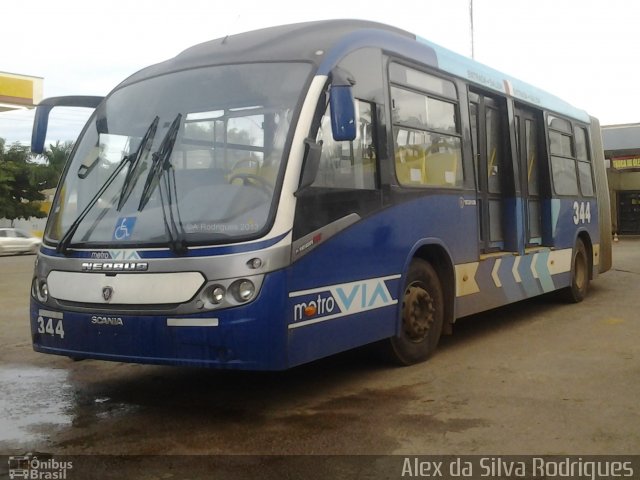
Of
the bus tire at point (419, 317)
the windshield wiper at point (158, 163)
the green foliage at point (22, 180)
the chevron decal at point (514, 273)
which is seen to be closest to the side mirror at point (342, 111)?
the windshield wiper at point (158, 163)

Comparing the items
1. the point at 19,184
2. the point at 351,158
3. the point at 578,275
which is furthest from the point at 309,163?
the point at 19,184

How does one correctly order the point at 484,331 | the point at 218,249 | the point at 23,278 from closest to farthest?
the point at 218,249, the point at 484,331, the point at 23,278

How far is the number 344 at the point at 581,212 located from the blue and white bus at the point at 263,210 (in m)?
4.21

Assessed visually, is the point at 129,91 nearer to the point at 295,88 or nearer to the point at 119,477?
the point at 295,88

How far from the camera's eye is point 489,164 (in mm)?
8922

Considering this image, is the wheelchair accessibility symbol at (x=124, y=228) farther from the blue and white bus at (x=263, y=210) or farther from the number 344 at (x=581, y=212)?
the number 344 at (x=581, y=212)

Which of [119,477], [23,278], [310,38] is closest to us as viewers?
[119,477]

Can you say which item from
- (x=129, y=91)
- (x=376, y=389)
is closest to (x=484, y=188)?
(x=376, y=389)

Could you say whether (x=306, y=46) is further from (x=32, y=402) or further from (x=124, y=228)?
(x=32, y=402)

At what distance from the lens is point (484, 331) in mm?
9086

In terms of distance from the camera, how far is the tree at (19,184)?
45.9 m

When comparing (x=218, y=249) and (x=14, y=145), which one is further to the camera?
(x=14, y=145)

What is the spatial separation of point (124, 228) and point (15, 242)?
101 ft

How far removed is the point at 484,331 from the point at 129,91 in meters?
5.06
